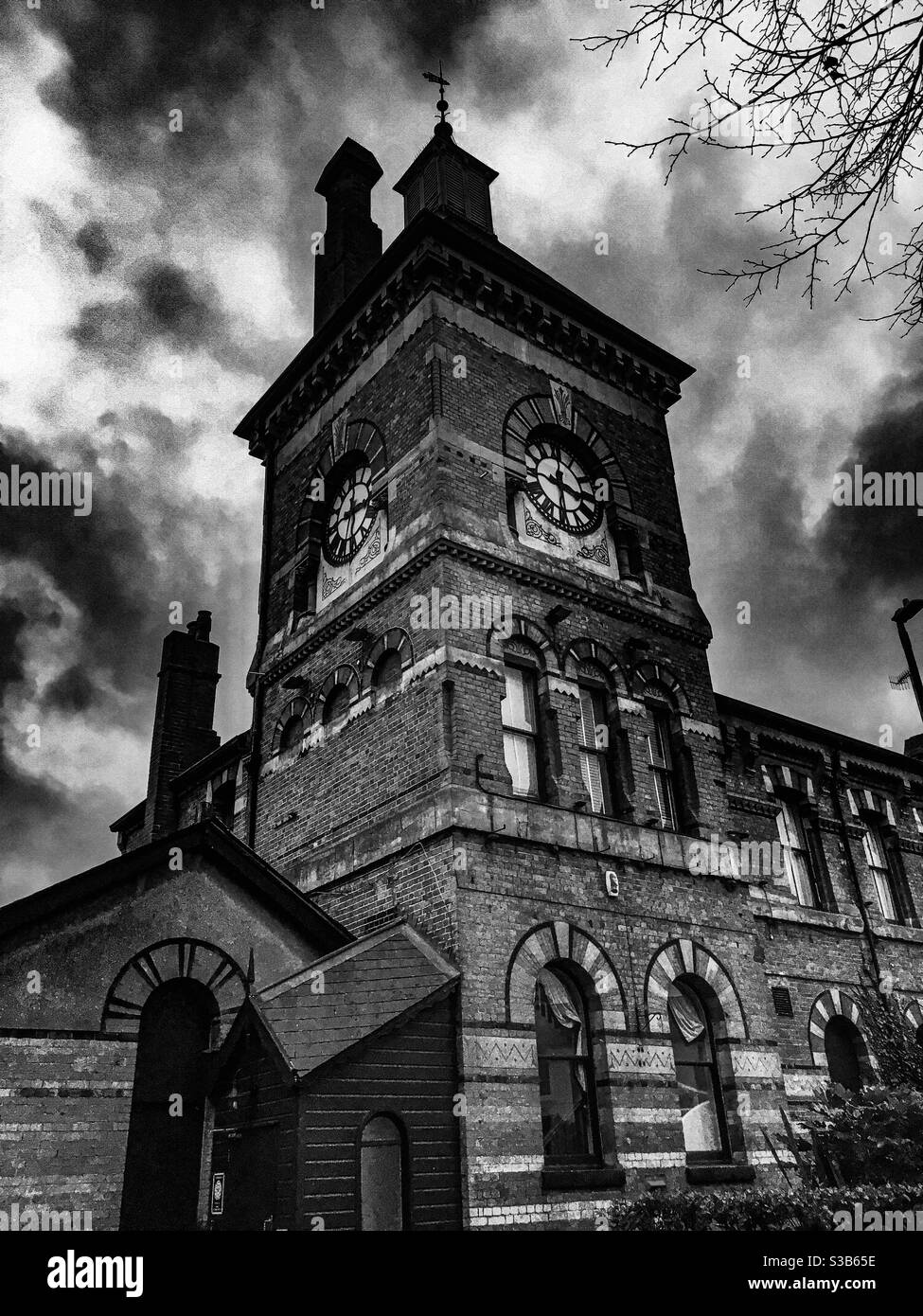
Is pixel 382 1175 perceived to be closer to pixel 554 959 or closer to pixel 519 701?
pixel 554 959

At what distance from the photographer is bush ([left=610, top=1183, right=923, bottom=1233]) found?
28.5 ft

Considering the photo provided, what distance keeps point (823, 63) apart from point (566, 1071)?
10.4 metres

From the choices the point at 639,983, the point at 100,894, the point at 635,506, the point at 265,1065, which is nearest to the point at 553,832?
the point at 639,983

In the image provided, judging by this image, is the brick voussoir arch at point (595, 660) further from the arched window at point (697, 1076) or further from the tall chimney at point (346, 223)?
the tall chimney at point (346, 223)

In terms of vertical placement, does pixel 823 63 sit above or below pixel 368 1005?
above

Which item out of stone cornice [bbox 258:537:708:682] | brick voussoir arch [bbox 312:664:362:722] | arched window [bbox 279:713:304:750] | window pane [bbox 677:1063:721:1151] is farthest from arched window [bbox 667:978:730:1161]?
arched window [bbox 279:713:304:750]

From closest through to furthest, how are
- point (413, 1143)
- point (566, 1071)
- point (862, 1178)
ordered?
point (413, 1143)
point (862, 1178)
point (566, 1071)

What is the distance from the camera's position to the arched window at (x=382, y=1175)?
957 centimetres

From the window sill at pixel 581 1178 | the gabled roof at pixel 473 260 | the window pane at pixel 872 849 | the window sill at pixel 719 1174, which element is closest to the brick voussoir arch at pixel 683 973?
the window sill at pixel 719 1174

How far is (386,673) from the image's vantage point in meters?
13.9

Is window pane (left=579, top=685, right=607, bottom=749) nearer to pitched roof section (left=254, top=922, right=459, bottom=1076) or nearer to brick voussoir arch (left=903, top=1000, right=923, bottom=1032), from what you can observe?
pitched roof section (left=254, top=922, right=459, bottom=1076)

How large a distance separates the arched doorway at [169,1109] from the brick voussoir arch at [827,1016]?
31.3 ft

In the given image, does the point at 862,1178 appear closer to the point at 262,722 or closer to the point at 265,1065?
the point at 265,1065

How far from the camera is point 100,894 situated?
10.9 m
